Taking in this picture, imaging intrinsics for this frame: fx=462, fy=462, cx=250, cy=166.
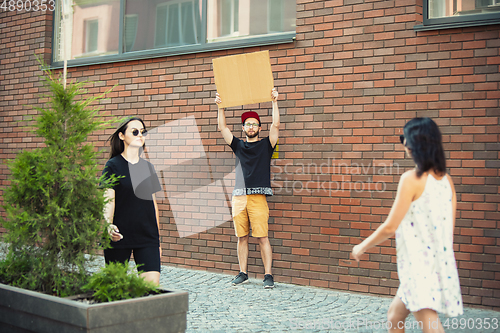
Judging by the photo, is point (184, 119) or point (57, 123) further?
point (184, 119)

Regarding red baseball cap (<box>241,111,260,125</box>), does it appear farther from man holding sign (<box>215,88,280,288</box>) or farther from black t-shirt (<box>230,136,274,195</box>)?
black t-shirt (<box>230,136,274,195</box>)

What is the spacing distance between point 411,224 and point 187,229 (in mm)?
4269

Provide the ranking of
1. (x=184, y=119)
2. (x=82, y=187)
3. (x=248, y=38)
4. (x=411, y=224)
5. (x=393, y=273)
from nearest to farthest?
(x=411, y=224) < (x=82, y=187) < (x=393, y=273) < (x=248, y=38) < (x=184, y=119)

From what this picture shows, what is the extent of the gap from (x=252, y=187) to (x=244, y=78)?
4.23ft

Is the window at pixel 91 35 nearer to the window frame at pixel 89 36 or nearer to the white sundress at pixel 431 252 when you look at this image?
the window frame at pixel 89 36

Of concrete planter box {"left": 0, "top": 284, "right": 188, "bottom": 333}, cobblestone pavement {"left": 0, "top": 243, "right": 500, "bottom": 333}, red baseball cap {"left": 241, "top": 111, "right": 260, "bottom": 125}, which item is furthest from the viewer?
red baseball cap {"left": 241, "top": 111, "right": 260, "bottom": 125}

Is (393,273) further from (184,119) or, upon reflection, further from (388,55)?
(184,119)

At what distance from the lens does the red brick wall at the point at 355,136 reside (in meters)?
4.76

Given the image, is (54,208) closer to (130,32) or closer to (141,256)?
(141,256)

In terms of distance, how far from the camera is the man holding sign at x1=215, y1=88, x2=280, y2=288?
5.54 m

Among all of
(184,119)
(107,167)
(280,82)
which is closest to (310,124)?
(280,82)

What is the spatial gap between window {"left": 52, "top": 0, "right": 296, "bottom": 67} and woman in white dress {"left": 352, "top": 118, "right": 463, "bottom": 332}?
343cm

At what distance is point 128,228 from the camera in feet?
12.0

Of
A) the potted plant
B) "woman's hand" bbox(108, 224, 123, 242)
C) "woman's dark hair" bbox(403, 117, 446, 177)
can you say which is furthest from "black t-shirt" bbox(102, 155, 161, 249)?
"woman's dark hair" bbox(403, 117, 446, 177)
